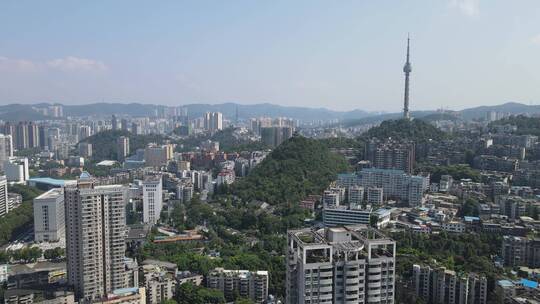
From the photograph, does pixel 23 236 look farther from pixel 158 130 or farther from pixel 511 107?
pixel 511 107

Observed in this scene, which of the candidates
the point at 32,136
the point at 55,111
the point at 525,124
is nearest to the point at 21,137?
the point at 32,136

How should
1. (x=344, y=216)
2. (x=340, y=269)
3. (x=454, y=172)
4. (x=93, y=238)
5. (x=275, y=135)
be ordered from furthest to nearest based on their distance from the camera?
(x=275, y=135) < (x=454, y=172) < (x=344, y=216) < (x=93, y=238) < (x=340, y=269)

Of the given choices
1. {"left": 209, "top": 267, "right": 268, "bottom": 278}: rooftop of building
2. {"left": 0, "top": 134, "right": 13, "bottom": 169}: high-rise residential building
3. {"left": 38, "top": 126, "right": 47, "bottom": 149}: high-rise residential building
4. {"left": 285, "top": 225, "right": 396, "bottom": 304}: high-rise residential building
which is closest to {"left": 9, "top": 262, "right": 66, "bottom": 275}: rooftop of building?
{"left": 209, "top": 267, "right": 268, "bottom": 278}: rooftop of building

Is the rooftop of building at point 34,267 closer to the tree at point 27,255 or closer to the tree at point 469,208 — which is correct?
the tree at point 27,255

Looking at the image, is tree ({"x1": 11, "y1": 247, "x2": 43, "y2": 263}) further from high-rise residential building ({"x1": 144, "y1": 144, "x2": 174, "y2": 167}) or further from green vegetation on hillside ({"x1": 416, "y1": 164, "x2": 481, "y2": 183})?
high-rise residential building ({"x1": 144, "y1": 144, "x2": 174, "y2": 167})

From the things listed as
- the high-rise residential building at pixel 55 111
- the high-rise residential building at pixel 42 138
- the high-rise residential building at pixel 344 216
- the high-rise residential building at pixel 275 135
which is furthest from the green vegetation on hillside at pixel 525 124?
the high-rise residential building at pixel 55 111

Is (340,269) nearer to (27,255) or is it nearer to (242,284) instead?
(242,284)
